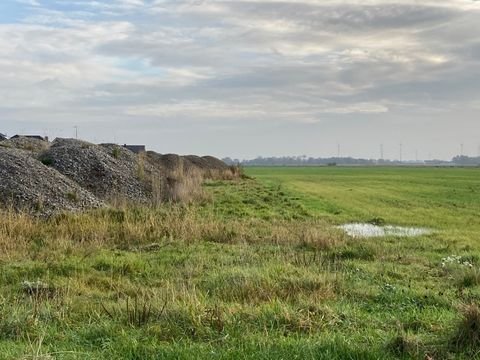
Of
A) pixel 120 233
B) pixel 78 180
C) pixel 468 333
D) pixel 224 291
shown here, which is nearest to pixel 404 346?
pixel 468 333

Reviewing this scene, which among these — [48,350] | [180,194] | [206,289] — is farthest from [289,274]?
[180,194]

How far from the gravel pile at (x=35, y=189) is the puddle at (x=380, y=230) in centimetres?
974

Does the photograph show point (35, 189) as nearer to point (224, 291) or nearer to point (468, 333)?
point (224, 291)

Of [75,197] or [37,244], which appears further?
[75,197]

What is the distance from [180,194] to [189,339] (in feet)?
72.5

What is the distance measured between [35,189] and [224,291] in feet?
44.1

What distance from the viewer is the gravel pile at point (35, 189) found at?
1986cm

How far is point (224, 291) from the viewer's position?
31.9 ft

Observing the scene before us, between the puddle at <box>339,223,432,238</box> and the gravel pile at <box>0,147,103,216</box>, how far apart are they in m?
9.74

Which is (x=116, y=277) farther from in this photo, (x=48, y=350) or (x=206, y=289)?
(x=48, y=350)

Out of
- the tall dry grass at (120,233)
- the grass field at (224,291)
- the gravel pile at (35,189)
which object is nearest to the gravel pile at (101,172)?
the gravel pile at (35,189)

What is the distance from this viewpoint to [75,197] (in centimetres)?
2170

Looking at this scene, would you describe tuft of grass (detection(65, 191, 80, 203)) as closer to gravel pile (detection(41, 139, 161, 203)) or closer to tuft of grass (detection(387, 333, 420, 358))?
gravel pile (detection(41, 139, 161, 203))

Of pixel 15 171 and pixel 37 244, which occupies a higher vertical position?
pixel 15 171
